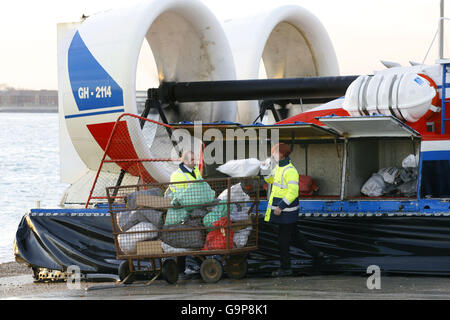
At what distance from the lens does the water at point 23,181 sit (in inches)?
1015

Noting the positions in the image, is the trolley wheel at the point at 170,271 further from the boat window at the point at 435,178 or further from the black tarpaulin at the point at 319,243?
the boat window at the point at 435,178

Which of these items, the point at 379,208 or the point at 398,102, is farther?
the point at 398,102

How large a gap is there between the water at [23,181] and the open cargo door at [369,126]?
28.5 ft

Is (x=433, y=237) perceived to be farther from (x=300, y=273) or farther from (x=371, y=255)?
(x=300, y=273)

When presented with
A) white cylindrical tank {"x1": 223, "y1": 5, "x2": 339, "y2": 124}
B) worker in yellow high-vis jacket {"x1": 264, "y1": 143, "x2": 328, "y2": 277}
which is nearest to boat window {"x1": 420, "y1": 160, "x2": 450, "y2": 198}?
worker in yellow high-vis jacket {"x1": 264, "y1": 143, "x2": 328, "y2": 277}

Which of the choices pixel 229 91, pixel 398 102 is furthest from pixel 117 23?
pixel 398 102

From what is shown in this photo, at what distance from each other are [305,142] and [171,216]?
10.5ft

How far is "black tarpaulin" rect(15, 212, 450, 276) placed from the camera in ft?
29.9

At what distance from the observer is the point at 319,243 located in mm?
9625

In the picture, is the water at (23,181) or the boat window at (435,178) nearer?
the boat window at (435,178)

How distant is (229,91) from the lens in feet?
50.7

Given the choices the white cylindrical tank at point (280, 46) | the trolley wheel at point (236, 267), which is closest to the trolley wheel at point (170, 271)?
the trolley wheel at point (236, 267)

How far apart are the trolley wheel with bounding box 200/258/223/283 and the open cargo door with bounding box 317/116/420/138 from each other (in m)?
1.96

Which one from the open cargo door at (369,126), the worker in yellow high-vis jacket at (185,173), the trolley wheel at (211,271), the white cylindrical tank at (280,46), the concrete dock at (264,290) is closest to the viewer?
the concrete dock at (264,290)
